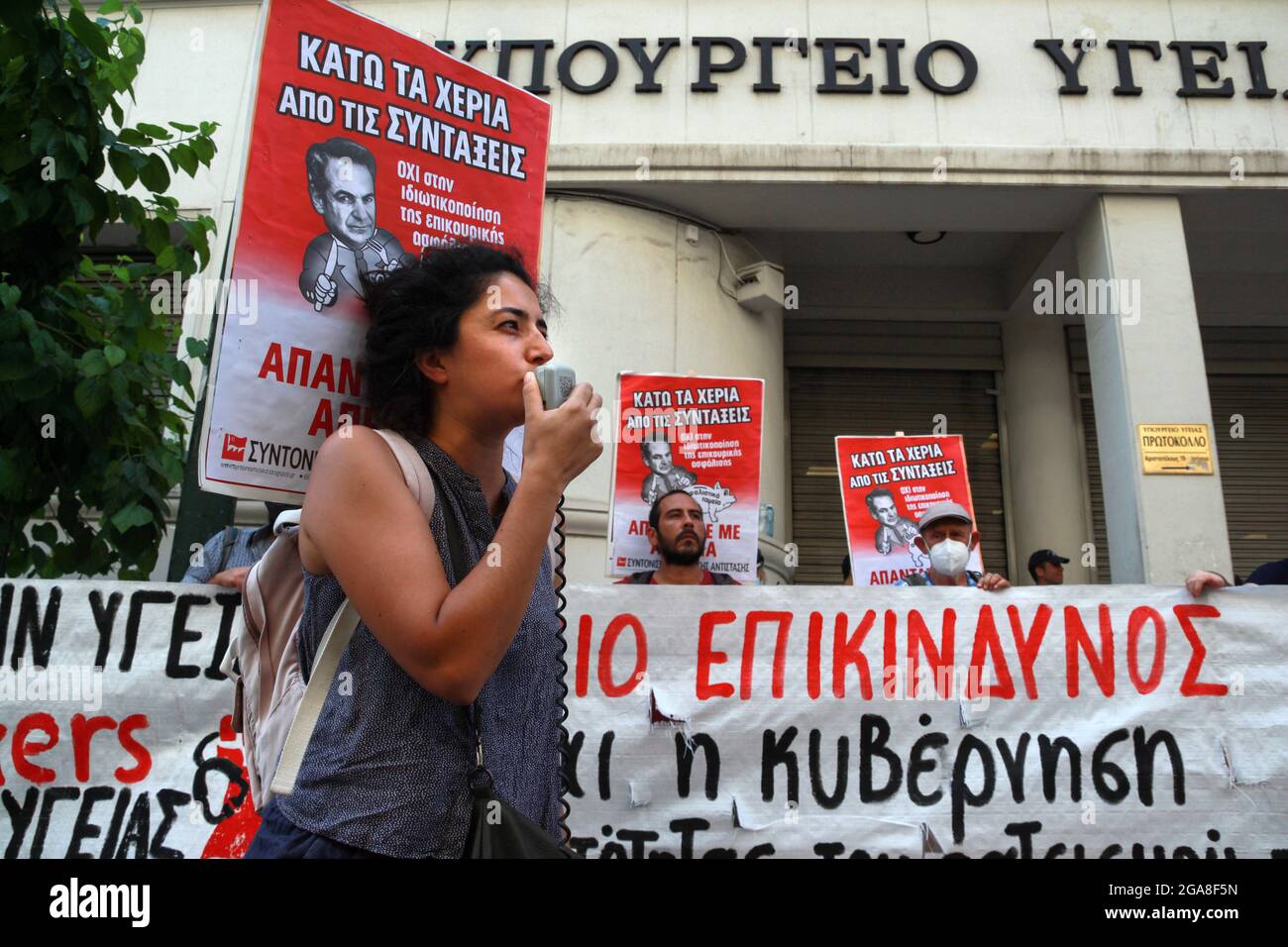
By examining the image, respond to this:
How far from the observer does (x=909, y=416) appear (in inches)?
410

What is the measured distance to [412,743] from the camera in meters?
1.43

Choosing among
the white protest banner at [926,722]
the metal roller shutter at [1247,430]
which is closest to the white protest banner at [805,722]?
the white protest banner at [926,722]

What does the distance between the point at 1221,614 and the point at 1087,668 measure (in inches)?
22.7

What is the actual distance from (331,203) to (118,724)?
2285 mm

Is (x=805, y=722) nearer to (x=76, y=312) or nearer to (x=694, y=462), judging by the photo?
(x=694, y=462)

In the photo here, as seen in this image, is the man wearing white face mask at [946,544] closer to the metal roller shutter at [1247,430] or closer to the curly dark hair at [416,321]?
the curly dark hair at [416,321]

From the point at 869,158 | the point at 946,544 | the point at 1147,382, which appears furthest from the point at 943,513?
the point at 869,158

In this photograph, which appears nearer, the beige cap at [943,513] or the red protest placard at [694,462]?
the red protest placard at [694,462]

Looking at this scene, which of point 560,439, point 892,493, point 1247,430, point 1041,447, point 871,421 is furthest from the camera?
point 871,421

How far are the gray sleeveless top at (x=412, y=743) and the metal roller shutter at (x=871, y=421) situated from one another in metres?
8.59

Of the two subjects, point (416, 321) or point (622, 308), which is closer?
point (416, 321)

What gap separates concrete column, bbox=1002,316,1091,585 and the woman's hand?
28.1ft

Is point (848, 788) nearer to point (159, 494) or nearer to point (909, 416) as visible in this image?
point (159, 494)

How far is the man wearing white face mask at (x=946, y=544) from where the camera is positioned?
5.20m
